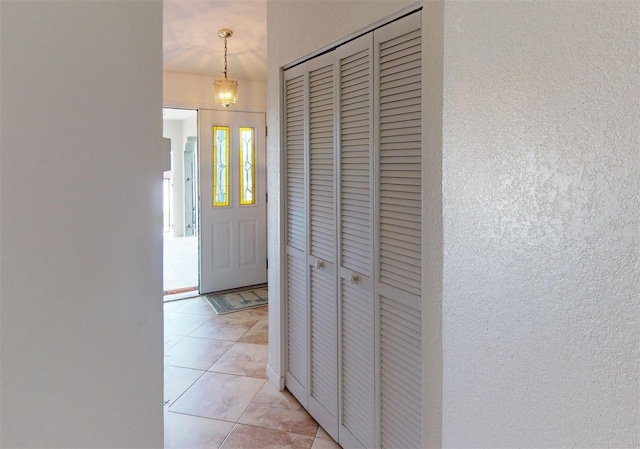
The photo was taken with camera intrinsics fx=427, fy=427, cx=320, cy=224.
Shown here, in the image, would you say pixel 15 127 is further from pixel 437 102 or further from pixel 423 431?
pixel 423 431

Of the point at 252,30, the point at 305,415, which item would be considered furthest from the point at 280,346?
the point at 252,30

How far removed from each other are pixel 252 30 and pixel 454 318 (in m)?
2.58

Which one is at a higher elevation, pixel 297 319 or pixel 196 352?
pixel 297 319

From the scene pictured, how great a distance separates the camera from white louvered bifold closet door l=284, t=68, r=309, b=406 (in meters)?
2.26

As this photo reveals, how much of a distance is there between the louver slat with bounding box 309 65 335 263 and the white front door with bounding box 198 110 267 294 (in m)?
2.48

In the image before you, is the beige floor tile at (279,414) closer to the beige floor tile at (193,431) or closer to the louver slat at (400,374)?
the beige floor tile at (193,431)

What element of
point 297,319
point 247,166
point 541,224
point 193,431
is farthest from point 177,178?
point 541,224

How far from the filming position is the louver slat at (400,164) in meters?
1.52

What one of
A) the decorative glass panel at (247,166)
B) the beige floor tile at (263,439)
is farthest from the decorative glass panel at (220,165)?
the beige floor tile at (263,439)

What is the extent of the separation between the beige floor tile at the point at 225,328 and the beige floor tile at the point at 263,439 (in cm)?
123

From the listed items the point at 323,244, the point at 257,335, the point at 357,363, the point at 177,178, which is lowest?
the point at 257,335

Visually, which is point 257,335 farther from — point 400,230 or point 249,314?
point 400,230

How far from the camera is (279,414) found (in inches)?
91.7

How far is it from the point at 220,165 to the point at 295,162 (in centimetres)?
235
